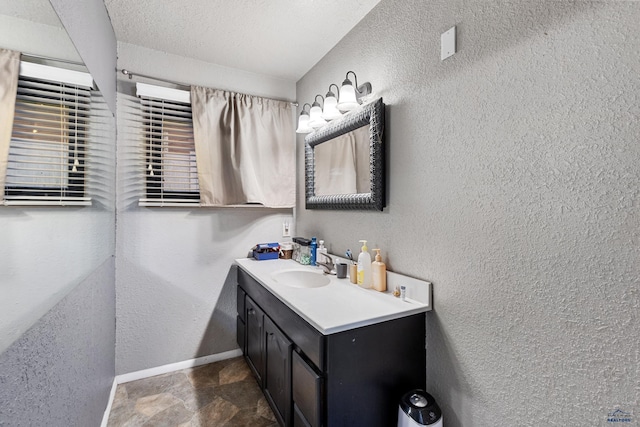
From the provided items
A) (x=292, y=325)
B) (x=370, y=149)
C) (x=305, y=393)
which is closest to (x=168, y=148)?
(x=370, y=149)

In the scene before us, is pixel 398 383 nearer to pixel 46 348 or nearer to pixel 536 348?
pixel 536 348

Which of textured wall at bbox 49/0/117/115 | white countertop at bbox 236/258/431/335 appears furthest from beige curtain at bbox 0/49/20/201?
white countertop at bbox 236/258/431/335

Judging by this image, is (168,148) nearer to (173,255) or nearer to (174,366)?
(173,255)

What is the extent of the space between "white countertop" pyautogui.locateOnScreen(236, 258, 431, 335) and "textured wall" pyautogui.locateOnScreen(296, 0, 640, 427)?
0.54 feet

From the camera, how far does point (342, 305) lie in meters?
1.28

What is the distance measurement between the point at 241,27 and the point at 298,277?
1.64m

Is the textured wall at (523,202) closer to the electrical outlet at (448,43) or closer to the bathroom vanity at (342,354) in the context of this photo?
the electrical outlet at (448,43)

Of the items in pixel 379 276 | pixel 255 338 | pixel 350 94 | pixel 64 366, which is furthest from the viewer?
pixel 255 338

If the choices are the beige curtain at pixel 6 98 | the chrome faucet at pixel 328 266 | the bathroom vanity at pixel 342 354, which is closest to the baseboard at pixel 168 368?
the bathroom vanity at pixel 342 354

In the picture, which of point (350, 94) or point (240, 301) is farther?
point (240, 301)

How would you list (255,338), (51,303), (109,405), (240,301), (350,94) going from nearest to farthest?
1. (51,303)
2. (350,94)
3. (109,405)
4. (255,338)
5. (240,301)

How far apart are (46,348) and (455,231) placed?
143 cm

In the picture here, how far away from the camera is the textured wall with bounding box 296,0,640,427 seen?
763mm

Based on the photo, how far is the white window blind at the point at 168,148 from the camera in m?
→ 2.06
